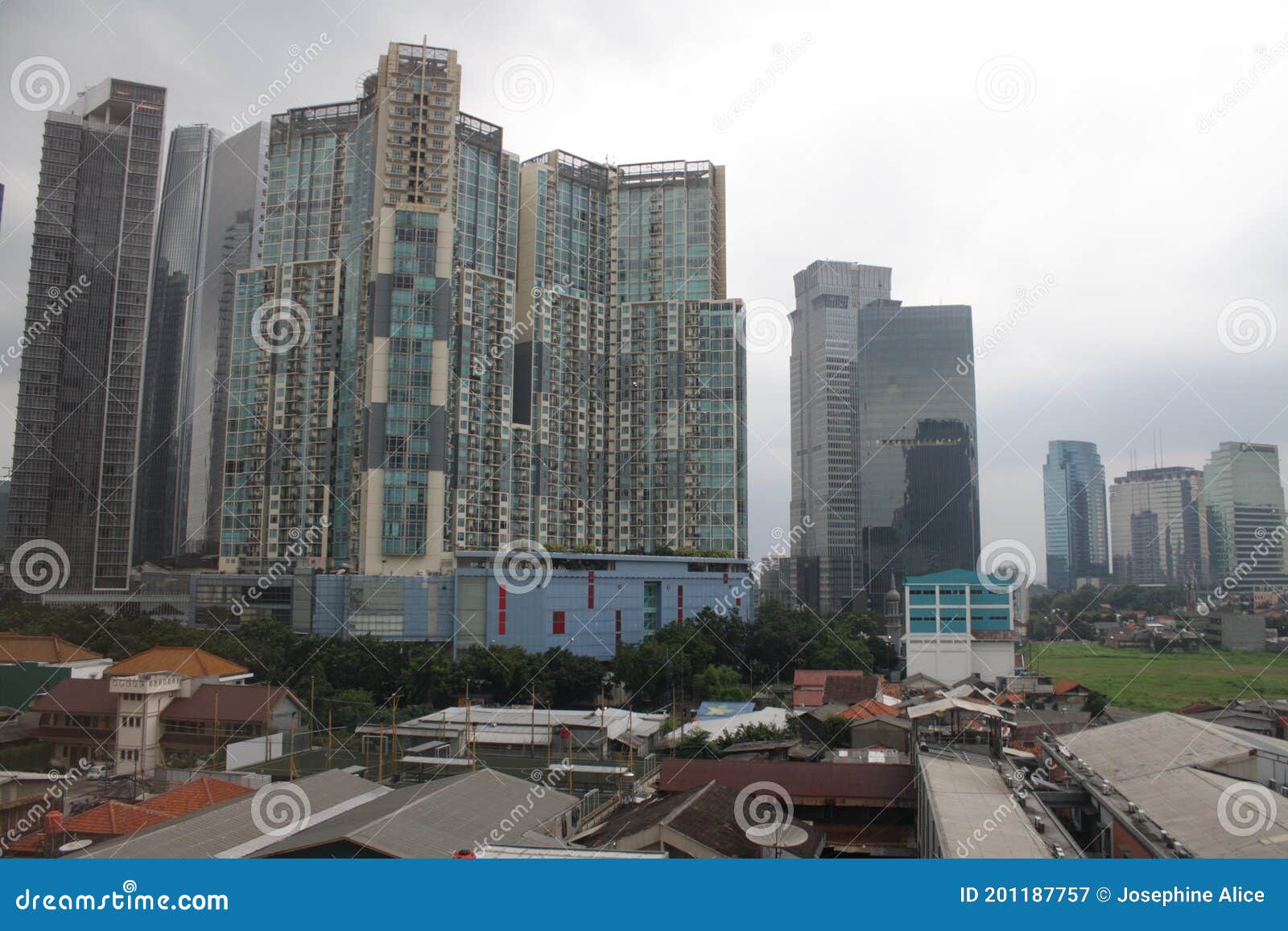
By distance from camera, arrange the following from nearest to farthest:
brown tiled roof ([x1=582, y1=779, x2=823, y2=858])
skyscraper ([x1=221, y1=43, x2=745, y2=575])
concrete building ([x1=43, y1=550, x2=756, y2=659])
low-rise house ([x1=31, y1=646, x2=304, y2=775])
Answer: brown tiled roof ([x1=582, y1=779, x2=823, y2=858]), low-rise house ([x1=31, y1=646, x2=304, y2=775]), concrete building ([x1=43, y1=550, x2=756, y2=659]), skyscraper ([x1=221, y1=43, x2=745, y2=575])

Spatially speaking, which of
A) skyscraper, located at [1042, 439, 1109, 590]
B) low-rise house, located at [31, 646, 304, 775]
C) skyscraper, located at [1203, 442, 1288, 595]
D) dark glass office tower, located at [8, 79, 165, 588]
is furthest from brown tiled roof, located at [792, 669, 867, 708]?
dark glass office tower, located at [8, 79, 165, 588]

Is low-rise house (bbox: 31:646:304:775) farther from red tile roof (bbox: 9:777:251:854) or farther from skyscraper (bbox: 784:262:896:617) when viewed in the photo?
skyscraper (bbox: 784:262:896:617)

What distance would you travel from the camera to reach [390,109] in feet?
36.0

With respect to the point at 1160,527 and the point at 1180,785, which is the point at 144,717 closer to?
the point at 1180,785

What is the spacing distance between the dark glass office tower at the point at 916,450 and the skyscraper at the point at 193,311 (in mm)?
15376

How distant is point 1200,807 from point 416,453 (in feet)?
28.5

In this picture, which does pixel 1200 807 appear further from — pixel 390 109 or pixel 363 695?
pixel 390 109

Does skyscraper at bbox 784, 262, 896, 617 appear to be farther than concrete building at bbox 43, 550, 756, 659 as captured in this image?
Yes

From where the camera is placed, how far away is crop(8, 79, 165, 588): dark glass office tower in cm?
1063

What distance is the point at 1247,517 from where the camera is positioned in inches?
223

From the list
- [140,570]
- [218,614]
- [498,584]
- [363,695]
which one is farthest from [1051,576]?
[140,570]

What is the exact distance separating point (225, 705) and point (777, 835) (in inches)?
188

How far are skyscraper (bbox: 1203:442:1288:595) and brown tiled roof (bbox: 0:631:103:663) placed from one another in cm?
917

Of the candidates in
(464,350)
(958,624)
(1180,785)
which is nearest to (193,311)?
(464,350)
